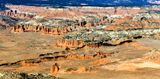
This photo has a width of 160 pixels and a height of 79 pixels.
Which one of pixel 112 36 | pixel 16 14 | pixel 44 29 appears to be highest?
pixel 16 14

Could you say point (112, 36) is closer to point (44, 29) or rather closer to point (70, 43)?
point (70, 43)

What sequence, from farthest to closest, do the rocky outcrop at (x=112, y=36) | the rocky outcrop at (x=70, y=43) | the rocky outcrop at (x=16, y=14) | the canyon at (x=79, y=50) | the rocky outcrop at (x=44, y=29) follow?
the rocky outcrop at (x=16, y=14), the rocky outcrop at (x=44, y=29), the rocky outcrop at (x=112, y=36), the rocky outcrop at (x=70, y=43), the canyon at (x=79, y=50)

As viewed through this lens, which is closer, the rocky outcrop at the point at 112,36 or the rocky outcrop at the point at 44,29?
the rocky outcrop at the point at 112,36

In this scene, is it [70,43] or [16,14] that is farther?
[16,14]

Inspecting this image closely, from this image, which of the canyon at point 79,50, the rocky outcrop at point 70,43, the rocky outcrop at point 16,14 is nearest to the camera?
the canyon at point 79,50

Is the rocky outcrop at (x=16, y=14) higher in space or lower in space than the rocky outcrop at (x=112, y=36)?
higher

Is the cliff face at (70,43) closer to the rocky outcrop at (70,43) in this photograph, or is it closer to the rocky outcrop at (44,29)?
the rocky outcrop at (70,43)

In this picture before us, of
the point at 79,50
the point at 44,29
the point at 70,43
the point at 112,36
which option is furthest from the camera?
the point at 44,29

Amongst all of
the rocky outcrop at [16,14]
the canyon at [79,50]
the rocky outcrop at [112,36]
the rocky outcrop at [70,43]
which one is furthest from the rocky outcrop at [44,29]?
the rocky outcrop at [16,14]

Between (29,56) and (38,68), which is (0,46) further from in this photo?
A: (38,68)

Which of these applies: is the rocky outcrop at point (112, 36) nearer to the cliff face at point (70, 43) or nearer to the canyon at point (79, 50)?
the canyon at point (79, 50)

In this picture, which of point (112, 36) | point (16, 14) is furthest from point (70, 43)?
point (16, 14)
